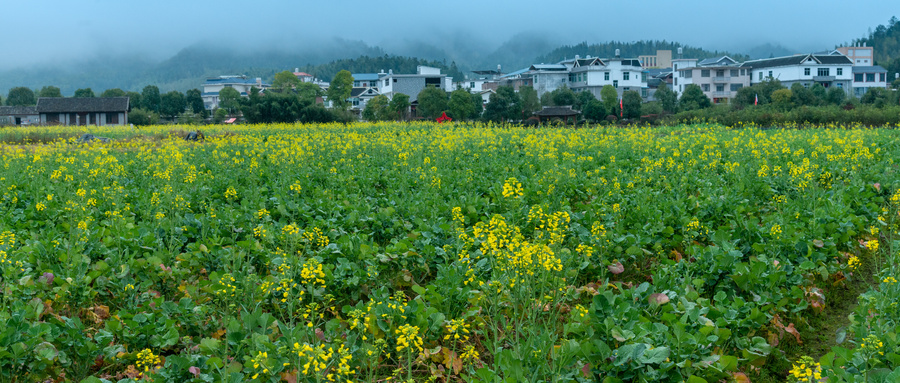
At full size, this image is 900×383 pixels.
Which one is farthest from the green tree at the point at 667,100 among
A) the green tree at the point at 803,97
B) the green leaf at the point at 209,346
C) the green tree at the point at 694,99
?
the green leaf at the point at 209,346

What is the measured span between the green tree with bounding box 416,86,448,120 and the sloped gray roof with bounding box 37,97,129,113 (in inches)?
980

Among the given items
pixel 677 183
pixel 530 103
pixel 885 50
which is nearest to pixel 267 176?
pixel 677 183

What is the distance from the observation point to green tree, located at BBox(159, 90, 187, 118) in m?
78.3

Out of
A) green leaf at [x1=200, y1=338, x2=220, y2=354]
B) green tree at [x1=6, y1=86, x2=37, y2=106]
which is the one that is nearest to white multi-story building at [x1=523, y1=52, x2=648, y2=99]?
green tree at [x1=6, y1=86, x2=37, y2=106]

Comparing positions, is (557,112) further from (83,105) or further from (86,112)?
(83,105)

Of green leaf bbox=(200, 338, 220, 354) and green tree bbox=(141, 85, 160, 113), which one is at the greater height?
green tree bbox=(141, 85, 160, 113)

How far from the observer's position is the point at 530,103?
2064 inches

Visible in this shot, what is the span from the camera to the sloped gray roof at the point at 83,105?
171 feet

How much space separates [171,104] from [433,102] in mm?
44541

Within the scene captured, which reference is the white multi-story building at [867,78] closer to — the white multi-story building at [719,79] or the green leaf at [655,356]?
the white multi-story building at [719,79]

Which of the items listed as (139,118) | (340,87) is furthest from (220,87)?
(139,118)

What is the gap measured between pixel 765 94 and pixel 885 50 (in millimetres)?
101197

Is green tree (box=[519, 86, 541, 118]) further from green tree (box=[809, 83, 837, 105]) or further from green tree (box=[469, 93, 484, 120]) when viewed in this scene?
green tree (box=[809, 83, 837, 105])

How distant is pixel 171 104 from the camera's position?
7869 cm
